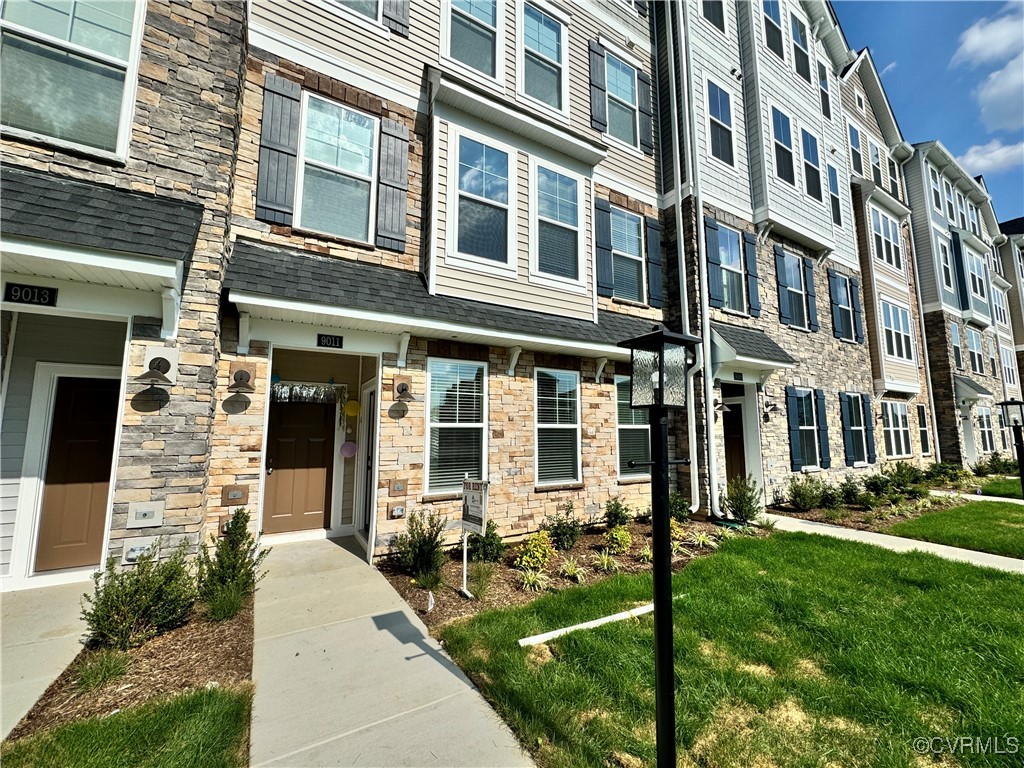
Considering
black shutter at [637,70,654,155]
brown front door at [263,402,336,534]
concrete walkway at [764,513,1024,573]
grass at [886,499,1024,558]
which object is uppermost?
black shutter at [637,70,654,155]

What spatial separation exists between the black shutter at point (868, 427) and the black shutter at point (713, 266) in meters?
6.28

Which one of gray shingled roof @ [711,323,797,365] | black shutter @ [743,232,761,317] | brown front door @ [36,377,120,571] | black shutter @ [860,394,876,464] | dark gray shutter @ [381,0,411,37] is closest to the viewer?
brown front door @ [36,377,120,571]

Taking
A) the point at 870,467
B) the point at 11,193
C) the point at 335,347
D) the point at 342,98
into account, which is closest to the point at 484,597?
the point at 335,347

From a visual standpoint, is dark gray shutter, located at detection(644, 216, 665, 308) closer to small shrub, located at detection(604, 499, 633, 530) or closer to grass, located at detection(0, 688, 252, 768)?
small shrub, located at detection(604, 499, 633, 530)

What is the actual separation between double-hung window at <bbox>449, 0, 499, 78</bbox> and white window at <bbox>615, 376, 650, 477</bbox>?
5.77 m

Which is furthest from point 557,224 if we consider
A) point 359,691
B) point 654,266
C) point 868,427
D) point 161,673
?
point 868,427

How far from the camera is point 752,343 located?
29.7ft

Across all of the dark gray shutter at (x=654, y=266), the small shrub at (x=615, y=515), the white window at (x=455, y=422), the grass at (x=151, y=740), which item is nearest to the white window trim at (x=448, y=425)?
the white window at (x=455, y=422)

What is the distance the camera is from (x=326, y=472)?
6957 mm

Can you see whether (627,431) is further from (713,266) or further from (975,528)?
(975,528)

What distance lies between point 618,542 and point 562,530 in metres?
0.84

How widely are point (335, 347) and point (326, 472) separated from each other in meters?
2.48

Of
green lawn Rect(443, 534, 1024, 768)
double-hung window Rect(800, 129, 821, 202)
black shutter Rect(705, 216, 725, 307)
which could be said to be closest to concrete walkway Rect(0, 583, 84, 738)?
green lawn Rect(443, 534, 1024, 768)

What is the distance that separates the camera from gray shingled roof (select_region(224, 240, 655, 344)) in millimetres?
4871
